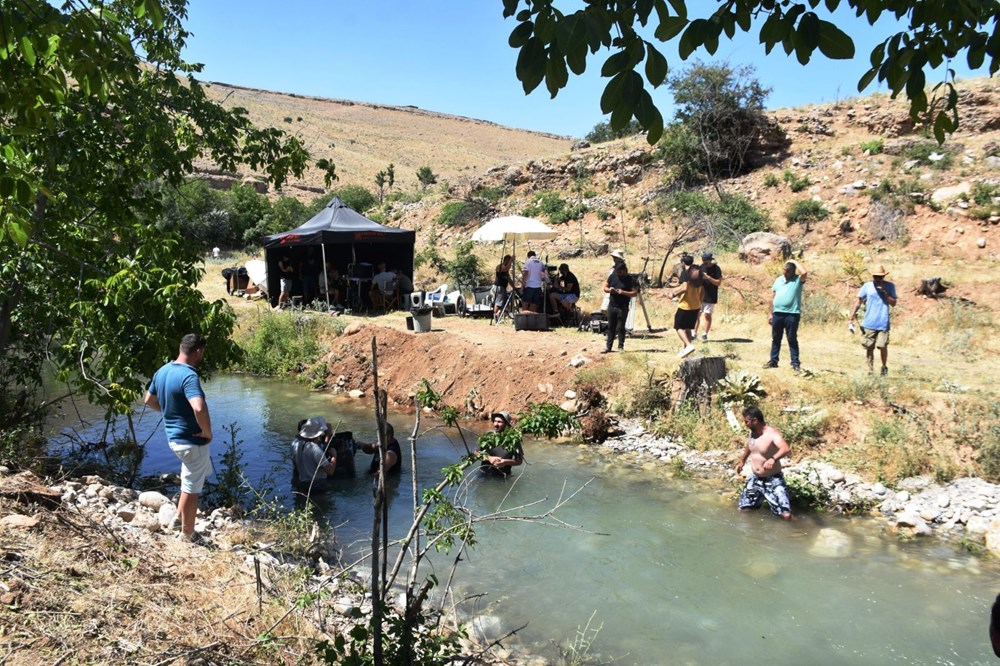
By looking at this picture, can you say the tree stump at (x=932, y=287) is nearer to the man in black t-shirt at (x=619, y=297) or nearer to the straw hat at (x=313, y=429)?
the man in black t-shirt at (x=619, y=297)

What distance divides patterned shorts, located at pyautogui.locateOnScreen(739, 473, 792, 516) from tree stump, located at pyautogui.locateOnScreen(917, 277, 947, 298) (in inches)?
371

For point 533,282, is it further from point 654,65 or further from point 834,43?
point 654,65

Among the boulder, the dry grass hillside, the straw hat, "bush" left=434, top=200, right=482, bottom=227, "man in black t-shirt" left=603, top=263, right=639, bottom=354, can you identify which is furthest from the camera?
the dry grass hillside

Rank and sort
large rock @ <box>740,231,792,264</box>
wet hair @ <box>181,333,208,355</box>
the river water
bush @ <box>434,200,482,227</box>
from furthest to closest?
bush @ <box>434,200,482,227</box> < large rock @ <box>740,231,792,264</box> < wet hair @ <box>181,333,208,355</box> < the river water

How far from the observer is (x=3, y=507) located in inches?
201

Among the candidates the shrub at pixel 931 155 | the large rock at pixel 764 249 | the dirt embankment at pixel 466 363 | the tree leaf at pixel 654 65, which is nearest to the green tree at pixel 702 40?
the tree leaf at pixel 654 65

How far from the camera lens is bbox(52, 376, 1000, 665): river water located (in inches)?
218

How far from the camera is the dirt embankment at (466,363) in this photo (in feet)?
39.8

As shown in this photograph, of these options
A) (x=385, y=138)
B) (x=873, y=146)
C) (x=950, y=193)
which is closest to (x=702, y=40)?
(x=950, y=193)

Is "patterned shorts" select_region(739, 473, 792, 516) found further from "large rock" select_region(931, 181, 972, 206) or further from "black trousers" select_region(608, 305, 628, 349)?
"large rock" select_region(931, 181, 972, 206)

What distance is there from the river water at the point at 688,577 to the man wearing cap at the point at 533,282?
19.6 feet

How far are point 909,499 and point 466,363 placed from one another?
7332mm

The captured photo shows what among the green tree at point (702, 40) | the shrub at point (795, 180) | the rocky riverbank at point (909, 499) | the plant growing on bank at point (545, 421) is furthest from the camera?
the shrub at point (795, 180)

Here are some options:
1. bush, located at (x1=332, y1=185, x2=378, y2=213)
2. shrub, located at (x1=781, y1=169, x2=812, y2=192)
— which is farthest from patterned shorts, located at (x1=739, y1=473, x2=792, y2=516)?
bush, located at (x1=332, y1=185, x2=378, y2=213)
